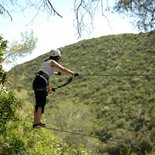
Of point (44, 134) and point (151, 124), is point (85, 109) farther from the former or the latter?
point (44, 134)

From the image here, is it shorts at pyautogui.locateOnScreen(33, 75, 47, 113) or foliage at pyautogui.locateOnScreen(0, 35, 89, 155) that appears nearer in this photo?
shorts at pyautogui.locateOnScreen(33, 75, 47, 113)

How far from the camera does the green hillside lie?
44.5 m

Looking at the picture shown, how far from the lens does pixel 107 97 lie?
58.9m

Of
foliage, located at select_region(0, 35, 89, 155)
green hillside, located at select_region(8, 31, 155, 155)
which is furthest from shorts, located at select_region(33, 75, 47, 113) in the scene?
green hillside, located at select_region(8, 31, 155, 155)

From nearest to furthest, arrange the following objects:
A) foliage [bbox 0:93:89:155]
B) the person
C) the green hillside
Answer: the person → foliage [bbox 0:93:89:155] → the green hillside

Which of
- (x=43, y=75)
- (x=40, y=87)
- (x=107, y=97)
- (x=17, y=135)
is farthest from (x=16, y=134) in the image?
(x=107, y=97)

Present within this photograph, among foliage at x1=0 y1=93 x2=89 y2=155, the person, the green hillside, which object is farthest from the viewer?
the green hillside

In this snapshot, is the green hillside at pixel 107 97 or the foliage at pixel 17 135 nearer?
the foliage at pixel 17 135

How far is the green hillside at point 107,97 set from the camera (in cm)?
4450

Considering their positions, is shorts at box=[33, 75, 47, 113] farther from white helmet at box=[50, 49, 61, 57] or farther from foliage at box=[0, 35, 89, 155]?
foliage at box=[0, 35, 89, 155]

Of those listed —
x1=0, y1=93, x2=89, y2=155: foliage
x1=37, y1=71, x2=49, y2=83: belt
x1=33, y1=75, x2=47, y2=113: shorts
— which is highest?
x1=37, y1=71, x2=49, y2=83: belt

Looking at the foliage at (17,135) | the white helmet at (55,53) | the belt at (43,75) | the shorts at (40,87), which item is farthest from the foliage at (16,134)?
the white helmet at (55,53)

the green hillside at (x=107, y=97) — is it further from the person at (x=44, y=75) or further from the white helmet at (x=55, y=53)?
the white helmet at (x=55, y=53)

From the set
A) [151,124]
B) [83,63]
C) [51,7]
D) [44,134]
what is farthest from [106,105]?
[51,7]
